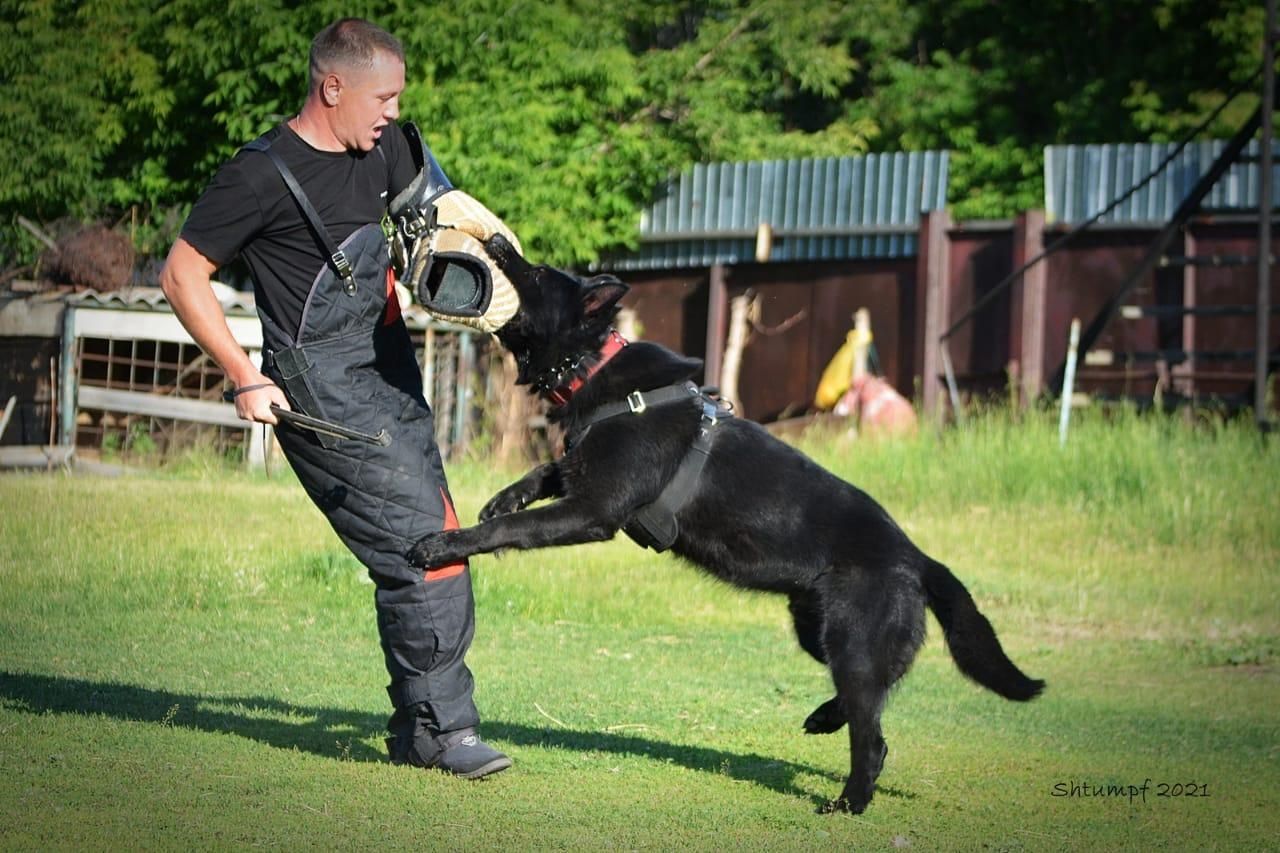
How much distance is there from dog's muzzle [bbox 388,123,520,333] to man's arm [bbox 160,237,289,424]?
575 mm

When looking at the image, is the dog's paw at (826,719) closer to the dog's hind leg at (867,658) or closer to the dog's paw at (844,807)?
the dog's hind leg at (867,658)

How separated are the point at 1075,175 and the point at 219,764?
12549 millimetres

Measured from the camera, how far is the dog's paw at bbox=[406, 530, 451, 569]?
4.41 metres

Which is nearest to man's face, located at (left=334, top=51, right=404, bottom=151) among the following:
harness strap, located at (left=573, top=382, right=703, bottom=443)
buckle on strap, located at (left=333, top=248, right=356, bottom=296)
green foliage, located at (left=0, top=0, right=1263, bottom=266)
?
buckle on strap, located at (left=333, top=248, right=356, bottom=296)

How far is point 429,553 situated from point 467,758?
702 mm

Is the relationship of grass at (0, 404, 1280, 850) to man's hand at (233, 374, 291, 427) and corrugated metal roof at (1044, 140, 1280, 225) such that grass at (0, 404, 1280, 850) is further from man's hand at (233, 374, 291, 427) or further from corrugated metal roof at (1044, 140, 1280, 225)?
corrugated metal roof at (1044, 140, 1280, 225)

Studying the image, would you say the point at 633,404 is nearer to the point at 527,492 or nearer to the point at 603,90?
the point at 527,492

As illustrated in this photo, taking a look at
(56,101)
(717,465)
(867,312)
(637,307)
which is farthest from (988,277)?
(717,465)

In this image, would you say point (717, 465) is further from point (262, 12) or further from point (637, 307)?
point (637, 307)

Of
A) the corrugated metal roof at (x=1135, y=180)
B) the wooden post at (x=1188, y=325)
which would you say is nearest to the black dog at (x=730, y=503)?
the wooden post at (x=1188, y=325)

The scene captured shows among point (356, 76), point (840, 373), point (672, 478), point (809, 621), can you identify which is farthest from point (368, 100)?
point (840, 373)

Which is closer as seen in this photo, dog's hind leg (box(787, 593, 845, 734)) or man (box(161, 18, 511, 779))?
man (box(161, 18, 511, 779))

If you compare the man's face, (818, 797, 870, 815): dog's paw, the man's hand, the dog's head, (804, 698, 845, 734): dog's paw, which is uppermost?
the man's face

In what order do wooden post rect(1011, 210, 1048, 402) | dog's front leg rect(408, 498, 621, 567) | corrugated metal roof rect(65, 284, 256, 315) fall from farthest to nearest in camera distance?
wooden post rect(1011, 210, 1048, 402) → corrugated metal roof rect(65, 284, 256, 315) → dog's front leg rect(408, 498, 621, 567)
